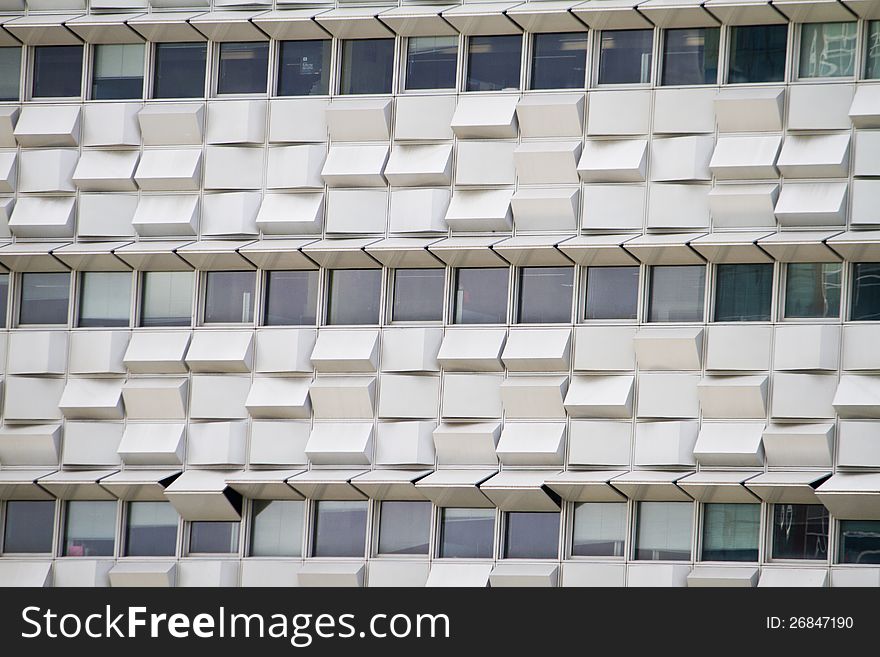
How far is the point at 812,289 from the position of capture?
27.9m

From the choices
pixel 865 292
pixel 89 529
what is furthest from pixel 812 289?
pixel 89 529

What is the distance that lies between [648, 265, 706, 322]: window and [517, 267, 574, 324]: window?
1332mm

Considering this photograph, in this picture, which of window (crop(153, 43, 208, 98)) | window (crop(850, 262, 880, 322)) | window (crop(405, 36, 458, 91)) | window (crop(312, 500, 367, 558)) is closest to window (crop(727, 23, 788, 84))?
window (crop(850, 262, 880, 322))

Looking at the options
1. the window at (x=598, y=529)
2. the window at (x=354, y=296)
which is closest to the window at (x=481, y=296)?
the window at (x=354, y=296)

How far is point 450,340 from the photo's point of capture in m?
28.9

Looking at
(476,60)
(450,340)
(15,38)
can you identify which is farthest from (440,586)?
(15,38)

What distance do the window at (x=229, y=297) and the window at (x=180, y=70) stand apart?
3.06 m

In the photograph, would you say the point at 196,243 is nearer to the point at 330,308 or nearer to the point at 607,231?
the point at 330,308

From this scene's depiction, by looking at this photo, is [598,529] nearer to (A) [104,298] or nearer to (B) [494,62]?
(B) [494,62]

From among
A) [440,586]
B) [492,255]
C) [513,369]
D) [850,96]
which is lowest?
[440,586]

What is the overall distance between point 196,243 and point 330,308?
2419 mm

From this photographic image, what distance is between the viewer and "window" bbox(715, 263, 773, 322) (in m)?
28.1

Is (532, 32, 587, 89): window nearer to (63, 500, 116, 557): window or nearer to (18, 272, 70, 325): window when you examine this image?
(18, 272, 70, 325): window
